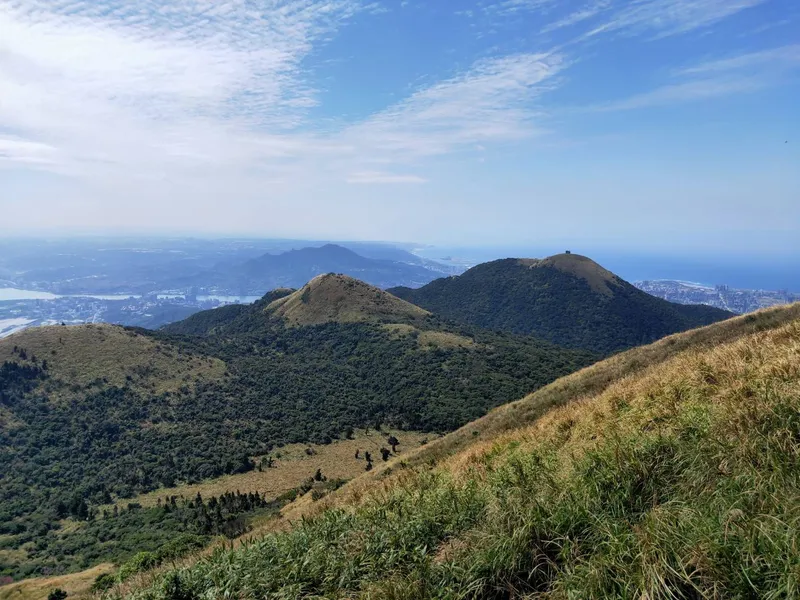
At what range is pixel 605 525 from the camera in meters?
4.49

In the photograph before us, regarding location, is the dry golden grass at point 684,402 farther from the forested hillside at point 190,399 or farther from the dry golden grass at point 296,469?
the dry golden grass at point 296,469

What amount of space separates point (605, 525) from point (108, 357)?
269 ft

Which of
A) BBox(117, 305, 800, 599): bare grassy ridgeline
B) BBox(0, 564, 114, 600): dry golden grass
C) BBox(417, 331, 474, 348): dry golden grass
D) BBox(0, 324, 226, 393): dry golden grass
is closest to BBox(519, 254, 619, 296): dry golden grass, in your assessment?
BBox(417, 331, 474, 348): dry golden grass

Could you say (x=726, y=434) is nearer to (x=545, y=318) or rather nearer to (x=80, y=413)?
(x=80, y=413)

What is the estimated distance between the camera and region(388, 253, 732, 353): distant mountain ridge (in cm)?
13062

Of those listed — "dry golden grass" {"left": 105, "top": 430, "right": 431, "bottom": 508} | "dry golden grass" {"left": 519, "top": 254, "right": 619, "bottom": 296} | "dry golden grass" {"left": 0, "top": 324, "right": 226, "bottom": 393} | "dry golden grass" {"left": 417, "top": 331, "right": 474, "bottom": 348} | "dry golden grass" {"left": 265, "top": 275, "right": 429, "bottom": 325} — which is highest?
"dry golden grass" {"left": 519, "top": 254, "right": 619, "bottom": 296}

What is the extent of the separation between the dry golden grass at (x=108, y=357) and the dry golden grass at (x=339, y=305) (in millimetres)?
32932

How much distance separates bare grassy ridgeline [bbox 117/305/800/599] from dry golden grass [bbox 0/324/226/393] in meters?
70.4

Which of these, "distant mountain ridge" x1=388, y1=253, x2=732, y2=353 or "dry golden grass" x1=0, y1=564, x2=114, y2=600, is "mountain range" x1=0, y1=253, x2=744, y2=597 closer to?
"dry golden grass" x1=0, y1=564, x2=114, y2=600

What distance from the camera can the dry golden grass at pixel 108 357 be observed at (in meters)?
65.1

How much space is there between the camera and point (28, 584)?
73.3 ft

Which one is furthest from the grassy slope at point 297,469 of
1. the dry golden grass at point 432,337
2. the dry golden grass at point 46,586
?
the dry golden grass at point 432,337

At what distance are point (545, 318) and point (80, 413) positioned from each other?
5122 inches

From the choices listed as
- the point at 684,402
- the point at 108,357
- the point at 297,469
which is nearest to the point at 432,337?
the point at 297,469
